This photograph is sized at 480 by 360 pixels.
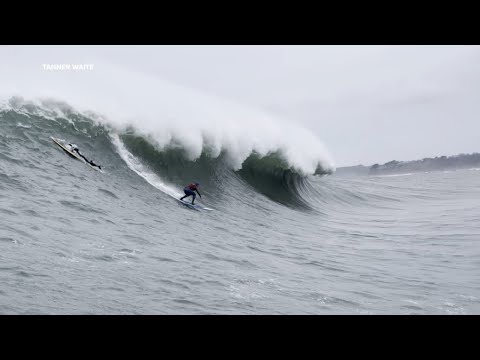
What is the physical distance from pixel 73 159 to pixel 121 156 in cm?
216

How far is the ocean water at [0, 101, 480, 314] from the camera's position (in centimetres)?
659

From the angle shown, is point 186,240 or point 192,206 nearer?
point 186,240

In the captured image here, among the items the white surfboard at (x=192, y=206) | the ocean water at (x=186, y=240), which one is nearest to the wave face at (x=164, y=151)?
the ocean water at (x=186, y=240)

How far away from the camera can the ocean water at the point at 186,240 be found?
6.59 m

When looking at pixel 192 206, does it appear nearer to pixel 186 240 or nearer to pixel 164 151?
pixel 186 240

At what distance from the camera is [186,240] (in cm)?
1066

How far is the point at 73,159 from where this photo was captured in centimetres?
1491

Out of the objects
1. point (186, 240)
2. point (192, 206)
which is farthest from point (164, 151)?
point (186, 240)

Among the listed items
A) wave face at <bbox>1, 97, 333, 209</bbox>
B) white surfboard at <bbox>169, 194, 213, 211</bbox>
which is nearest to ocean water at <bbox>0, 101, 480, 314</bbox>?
wave face at <bbox>1, 97, 333, 209</bbox>

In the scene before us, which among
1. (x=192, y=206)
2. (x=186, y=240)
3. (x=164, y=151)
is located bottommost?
(x=186, y=240)

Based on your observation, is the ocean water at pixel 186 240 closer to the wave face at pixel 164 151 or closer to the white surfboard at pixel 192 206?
the wave face at pixel 164 151

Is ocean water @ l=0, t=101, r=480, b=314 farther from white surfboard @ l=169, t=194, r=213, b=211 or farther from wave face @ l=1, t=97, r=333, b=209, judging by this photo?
white surfboard @ l=169, t=194, r=213, b=211
